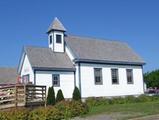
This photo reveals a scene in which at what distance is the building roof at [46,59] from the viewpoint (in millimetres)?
33228

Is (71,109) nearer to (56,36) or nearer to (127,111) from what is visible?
(127,111)

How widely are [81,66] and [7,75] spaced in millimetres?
21148

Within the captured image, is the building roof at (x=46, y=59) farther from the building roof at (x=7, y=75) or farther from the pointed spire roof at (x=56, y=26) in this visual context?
the building roof at (x=7, y=75)

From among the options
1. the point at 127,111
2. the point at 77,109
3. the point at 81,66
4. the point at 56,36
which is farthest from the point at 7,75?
the point at 127,111

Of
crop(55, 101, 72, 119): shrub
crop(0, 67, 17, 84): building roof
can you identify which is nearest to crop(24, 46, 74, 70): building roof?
crop(55, 101, 72, 119): shrub

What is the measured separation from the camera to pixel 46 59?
34.5 meters

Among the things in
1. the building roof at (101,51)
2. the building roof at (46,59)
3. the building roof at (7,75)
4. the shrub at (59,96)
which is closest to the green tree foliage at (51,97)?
the shrub at (59,96)

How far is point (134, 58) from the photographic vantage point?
40875 mm

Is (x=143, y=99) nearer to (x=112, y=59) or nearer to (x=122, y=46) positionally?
(x=112, y=59)

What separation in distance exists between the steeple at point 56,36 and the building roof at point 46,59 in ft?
2.25

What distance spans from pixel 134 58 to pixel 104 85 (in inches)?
268

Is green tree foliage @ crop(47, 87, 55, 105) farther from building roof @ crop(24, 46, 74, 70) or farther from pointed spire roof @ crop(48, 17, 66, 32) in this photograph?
pointed spire roof @ crop(48, 17, 66, 32)

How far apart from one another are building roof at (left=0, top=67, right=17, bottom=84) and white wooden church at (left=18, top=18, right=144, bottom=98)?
1286cm

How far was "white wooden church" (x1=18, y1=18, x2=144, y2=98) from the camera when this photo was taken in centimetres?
3375
